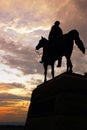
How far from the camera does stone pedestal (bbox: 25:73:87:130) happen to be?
13.6m

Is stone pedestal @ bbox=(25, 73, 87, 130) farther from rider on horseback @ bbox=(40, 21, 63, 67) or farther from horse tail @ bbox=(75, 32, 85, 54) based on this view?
rider on horseback @ bbox=(40, 21, 63, 67)

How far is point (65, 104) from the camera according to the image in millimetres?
13773

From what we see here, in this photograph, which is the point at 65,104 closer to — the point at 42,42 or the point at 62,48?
the point at 62,48

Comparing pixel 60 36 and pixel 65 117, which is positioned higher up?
pixel 60 36

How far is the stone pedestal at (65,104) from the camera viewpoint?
535 inches

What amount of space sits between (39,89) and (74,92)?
2.87m

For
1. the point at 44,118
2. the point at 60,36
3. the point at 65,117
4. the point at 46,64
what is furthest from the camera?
the point at 46,64

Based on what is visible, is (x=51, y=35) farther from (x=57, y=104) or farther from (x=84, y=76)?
(x=57, y=104)

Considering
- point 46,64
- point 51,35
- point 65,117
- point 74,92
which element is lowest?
point 65,117

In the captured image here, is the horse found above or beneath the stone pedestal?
above

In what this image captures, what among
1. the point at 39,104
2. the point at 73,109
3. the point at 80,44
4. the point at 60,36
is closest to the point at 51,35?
the point at 60,36

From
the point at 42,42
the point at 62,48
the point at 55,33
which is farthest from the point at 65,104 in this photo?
the point at 42,42

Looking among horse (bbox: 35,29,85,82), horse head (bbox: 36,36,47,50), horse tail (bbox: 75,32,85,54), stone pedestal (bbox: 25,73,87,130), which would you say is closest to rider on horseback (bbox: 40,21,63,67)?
horse (bbox: 35,29,85,82)

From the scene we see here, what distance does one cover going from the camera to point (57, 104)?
14.0 metres
